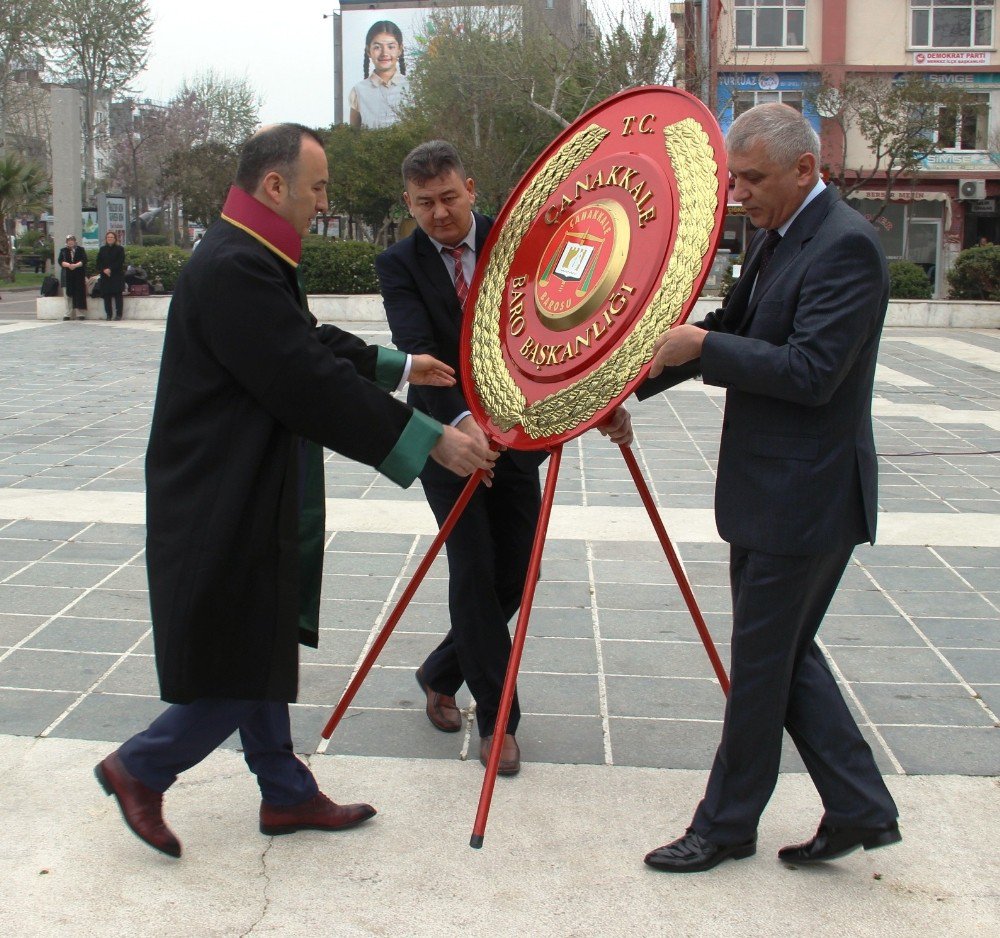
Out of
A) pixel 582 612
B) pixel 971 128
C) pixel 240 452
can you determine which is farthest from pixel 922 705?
pixel 971 128

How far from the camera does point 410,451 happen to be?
296 centimetres

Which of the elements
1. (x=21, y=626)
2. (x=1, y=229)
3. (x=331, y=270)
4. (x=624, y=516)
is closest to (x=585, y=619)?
(x=624, y=516)

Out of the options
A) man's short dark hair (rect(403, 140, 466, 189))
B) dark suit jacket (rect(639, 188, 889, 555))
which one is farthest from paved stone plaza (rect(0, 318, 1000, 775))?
man's short dark hair (rect(403, 140, 466, 189))

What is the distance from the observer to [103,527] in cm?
604

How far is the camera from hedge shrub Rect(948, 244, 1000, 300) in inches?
804

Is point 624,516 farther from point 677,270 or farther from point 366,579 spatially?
point 677,270

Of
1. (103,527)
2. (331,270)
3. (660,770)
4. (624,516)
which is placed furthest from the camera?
(331,270)

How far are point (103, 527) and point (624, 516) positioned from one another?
2.67 meters

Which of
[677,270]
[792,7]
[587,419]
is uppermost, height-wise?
[792,7]

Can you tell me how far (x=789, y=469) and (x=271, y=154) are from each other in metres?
1.41

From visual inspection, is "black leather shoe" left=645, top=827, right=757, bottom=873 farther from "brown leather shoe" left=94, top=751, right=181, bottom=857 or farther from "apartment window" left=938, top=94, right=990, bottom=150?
"apartment window" left=938, top=94, right=990, bottom=150

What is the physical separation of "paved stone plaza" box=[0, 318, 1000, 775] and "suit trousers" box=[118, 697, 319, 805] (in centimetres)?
52

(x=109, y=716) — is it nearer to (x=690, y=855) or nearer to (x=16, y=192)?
(x=690, y=855)

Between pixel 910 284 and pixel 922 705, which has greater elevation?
pixel 910 284
